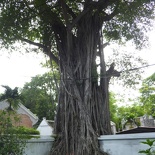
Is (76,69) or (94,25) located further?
(94,25)

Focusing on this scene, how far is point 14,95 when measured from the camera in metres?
7.61

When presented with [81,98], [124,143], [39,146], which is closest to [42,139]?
[39,146]

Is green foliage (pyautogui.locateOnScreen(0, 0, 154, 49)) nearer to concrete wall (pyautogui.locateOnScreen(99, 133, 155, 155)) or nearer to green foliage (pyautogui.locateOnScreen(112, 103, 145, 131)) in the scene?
concrete wall (pyautogui.locateOnScreen(99, 133, 155, 155))

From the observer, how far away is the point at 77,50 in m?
5.00

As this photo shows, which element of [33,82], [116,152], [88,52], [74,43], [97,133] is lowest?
[116,152]

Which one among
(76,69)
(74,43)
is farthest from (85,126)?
(74,43)

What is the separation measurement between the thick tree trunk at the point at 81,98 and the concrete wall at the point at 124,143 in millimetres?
170

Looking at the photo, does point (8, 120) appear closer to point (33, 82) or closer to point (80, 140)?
point (80, 140)

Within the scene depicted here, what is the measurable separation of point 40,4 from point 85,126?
9.25ft

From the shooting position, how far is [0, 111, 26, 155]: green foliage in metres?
2.57

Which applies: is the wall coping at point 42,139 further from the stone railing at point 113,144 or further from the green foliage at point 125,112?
the green foliage at point 125,112

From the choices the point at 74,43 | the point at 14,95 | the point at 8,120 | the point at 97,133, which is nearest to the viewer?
the point at 8,120

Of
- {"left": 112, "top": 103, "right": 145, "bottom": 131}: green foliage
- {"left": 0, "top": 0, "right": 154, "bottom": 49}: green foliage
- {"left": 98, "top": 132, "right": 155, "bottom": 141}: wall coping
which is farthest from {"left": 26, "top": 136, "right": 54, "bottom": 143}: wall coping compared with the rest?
{"left": 112, "top": 103, "right": 145, "bottom": 131}: green foliage

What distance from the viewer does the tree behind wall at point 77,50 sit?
430 centimetres
